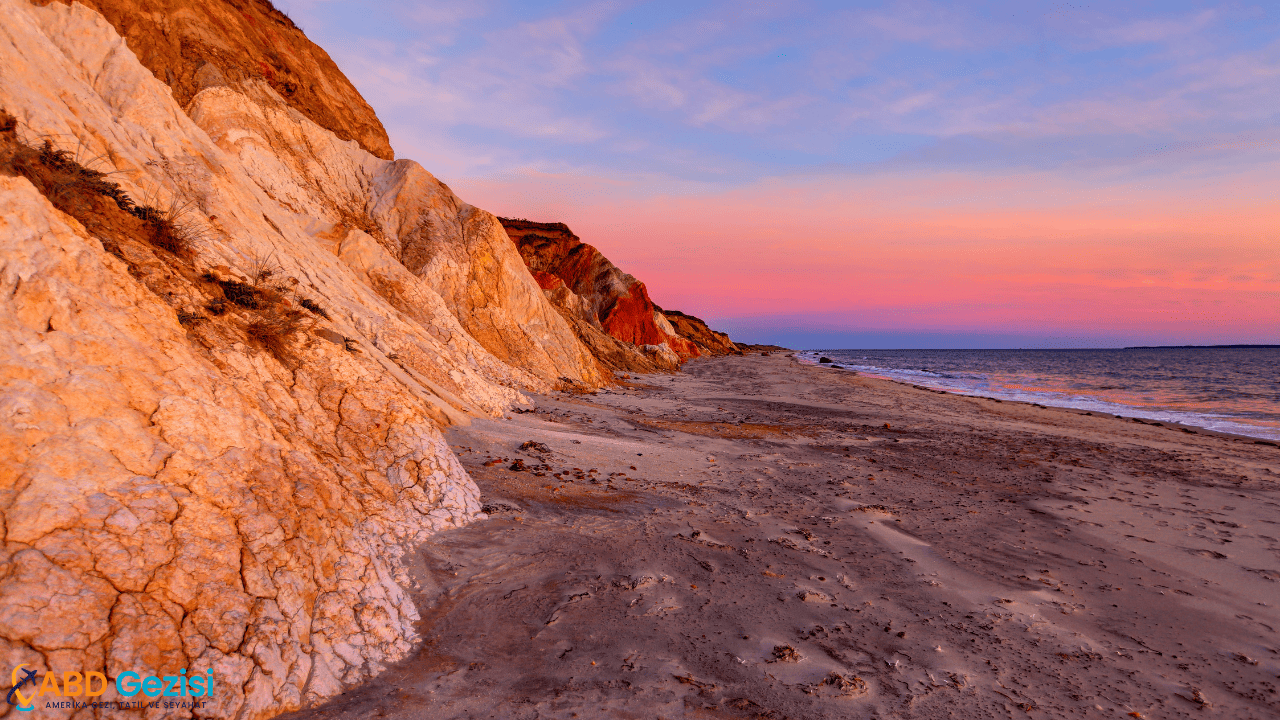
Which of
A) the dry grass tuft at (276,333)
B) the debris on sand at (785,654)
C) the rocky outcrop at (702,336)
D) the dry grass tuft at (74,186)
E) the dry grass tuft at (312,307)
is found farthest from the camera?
the rocky outcrop at (702,336)

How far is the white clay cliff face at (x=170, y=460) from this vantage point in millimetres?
2805

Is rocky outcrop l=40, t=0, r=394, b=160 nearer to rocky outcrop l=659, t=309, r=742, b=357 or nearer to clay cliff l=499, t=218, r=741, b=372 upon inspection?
clay cliff l=499, t=218, r=741, b=372

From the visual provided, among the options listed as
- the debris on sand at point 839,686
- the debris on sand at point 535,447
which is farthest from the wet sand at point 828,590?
the debris on sand at point 535,447

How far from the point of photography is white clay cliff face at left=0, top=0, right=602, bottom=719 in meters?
2.80

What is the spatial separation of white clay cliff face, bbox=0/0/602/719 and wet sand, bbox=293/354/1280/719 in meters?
0.48

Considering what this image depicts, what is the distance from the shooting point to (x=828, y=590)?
4.94 meters

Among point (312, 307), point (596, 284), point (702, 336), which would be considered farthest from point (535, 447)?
point (702, 336)

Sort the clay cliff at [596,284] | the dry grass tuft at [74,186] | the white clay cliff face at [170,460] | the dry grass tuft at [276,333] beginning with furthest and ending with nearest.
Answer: the clay cliff at [596,284], the dry grass tuft at [276,333], the dry grass tuft at [74,186], the white clay cliff face at [170,460]

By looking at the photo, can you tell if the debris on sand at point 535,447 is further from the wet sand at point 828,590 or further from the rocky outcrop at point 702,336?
the rocky outcrop at point 702,336

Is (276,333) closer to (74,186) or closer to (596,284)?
(74,186)

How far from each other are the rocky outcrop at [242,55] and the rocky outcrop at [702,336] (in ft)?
132

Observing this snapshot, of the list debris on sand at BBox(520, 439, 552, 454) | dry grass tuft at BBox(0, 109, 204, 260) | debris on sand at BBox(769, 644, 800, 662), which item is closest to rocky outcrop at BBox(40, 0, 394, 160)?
dry grass tuft at BBox(0, 109, 204, 260)

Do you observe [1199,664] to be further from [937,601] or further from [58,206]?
[58,206]

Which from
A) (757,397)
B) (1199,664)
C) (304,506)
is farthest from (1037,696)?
(757,397)
